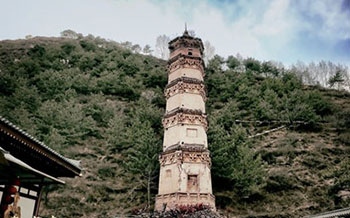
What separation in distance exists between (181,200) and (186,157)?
10.3 ft

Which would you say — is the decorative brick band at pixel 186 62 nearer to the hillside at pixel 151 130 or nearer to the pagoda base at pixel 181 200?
the hillside at pixel 151 130

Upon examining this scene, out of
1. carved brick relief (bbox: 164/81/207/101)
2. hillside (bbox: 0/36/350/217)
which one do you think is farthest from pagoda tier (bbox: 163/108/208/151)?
hillside (bbox: 0/36/350/217)

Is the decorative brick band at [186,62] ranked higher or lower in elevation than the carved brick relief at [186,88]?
higher

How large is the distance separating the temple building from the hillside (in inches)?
564

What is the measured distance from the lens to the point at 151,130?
27609mm

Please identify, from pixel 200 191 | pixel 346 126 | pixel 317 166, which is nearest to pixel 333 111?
pixel 346 126

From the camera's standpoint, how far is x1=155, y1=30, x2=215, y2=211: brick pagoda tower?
2098 centimetres

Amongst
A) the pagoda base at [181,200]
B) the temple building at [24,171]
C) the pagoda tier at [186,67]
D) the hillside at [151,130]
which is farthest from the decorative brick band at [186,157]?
the temple building at [24,171]

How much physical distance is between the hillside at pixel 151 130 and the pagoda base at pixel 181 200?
4137 mm

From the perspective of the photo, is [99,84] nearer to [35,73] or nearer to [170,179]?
[35,73]

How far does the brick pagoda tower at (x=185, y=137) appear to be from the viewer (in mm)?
20984

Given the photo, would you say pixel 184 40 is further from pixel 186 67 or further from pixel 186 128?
pixel 186 128

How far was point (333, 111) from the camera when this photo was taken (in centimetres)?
3816

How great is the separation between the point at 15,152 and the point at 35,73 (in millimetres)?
36200
